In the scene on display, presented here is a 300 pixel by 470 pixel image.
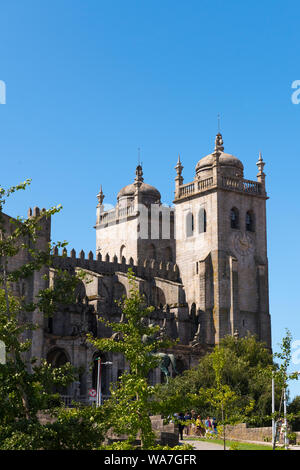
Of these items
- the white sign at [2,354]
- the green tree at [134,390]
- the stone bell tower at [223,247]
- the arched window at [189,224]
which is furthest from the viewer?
the arched window at [189,224]

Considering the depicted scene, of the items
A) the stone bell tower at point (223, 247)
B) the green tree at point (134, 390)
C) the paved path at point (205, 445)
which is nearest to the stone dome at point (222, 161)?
the stone bell tower at point (223, 247)

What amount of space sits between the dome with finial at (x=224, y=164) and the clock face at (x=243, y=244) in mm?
6704

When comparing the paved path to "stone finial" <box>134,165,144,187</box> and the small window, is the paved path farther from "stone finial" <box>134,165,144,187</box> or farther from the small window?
"stone finial" <box>134,165,144,187</box>

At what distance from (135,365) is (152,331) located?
1.53 metres

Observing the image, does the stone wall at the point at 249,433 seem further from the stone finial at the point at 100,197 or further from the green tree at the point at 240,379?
the stone finial at the point at 100,197

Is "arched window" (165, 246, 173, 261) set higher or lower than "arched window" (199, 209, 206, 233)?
lower

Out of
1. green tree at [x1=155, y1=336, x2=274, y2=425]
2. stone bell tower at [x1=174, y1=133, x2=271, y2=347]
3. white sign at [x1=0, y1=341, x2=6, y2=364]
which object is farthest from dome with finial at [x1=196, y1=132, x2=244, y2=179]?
white sign at [x1=0, y1=341, x2=6, y2=364]

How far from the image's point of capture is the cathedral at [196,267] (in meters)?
79.1

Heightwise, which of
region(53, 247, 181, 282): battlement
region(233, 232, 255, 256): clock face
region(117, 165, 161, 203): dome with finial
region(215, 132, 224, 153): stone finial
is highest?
region(215, 132, 224, 153): stone finial

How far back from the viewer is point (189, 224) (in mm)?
88875

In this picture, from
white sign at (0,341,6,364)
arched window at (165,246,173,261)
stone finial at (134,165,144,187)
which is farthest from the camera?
stone finial at (134,165,144,187)

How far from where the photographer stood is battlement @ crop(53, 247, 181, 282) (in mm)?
80375

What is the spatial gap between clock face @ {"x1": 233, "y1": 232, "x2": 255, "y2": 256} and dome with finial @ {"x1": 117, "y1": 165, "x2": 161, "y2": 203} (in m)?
15.3

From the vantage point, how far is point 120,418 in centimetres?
2848
